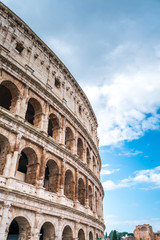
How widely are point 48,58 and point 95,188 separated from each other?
16.2m

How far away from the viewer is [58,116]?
1886 centimetres

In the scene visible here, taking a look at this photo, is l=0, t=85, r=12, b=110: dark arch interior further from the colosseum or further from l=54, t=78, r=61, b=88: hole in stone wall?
l=54, t=78, r=61, b=88: hole in stone wall

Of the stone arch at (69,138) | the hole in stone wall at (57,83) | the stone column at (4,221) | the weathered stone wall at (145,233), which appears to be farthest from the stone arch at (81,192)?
the weathered stone wall at (145,233)

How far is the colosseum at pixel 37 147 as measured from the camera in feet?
40.4

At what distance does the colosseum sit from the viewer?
485 inches

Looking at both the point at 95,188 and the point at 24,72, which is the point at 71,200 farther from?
the point at 24,72

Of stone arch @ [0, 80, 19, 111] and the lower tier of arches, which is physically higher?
stone arch @ [0, 80, 19, 111]

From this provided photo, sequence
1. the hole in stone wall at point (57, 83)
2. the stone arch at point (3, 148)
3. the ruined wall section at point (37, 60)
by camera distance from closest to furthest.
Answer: the stone arch at point (3, 148), the ruined wall section at point (37, 60), the hole in stone wall at point (57, 83)

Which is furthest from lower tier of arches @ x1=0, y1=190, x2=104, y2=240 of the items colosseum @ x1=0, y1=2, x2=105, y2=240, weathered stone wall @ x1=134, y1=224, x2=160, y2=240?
weathered stone wall @ x1=134, y1=224, x2=160, y2=240

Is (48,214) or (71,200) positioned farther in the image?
(71,200)

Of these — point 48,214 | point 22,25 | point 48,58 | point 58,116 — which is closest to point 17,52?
point 22,25

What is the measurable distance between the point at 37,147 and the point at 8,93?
5.60m

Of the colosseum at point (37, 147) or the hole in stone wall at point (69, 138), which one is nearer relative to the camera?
the colosseum at point (37, 147)

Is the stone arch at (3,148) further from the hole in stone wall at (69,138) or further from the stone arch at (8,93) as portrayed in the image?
the hole in stone wall at (69,138)
